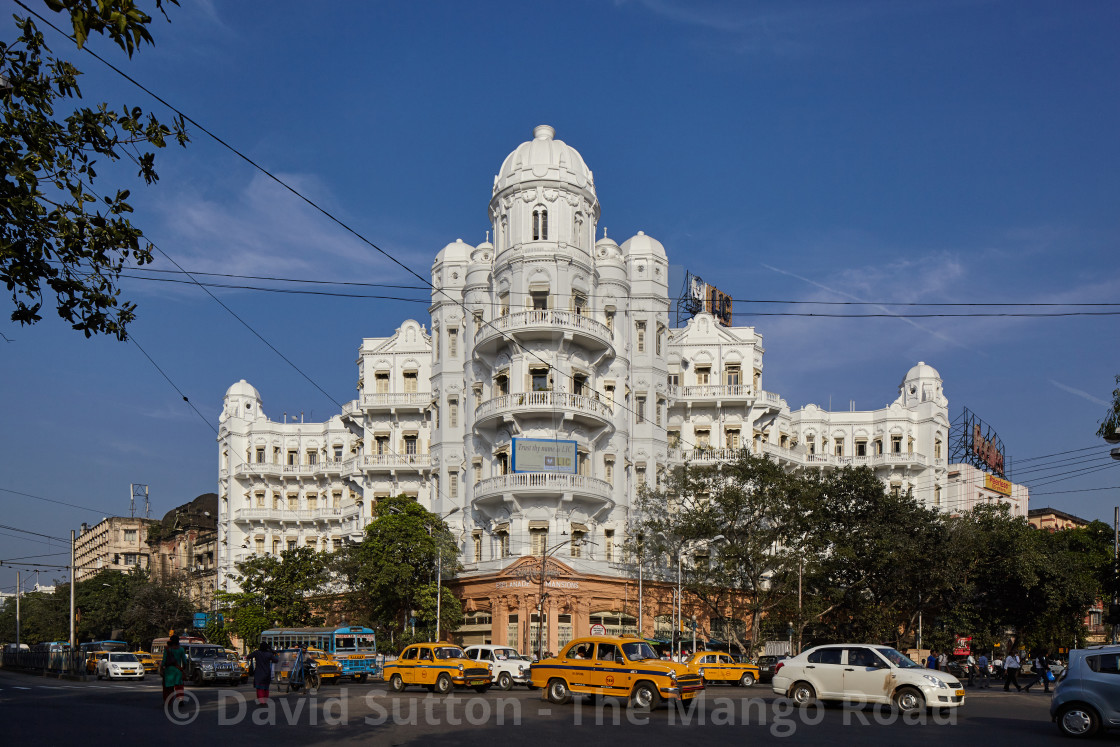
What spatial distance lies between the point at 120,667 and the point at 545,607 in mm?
21102

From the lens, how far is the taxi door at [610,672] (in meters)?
26.6

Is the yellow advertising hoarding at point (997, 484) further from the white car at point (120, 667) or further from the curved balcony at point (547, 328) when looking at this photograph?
the white car at point (120, 667)

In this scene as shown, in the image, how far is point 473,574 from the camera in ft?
197

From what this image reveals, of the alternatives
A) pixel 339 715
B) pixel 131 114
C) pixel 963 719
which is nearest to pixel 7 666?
pixel 339 715

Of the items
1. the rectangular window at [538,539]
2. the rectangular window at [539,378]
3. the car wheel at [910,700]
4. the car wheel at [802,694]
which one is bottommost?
the car wheel at [802,694]

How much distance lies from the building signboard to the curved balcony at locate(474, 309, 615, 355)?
590 centimetres

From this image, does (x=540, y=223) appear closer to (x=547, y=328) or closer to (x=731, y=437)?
(x=547, y=328)

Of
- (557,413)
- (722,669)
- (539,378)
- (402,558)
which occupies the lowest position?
(722,669)

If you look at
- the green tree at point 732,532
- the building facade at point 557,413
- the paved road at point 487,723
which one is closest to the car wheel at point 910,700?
the paved road at point 487,723

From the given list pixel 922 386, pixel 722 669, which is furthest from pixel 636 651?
pixel 922 386

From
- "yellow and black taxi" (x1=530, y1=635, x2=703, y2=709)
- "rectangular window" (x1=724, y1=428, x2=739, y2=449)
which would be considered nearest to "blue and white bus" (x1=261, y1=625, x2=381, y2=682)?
"yellow and black taxi" (x1=530, y1=635, x2=703, y2=709)

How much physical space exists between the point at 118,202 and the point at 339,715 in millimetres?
15207

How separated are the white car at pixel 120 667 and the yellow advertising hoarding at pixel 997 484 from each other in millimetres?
65921

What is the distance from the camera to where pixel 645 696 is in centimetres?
2625
